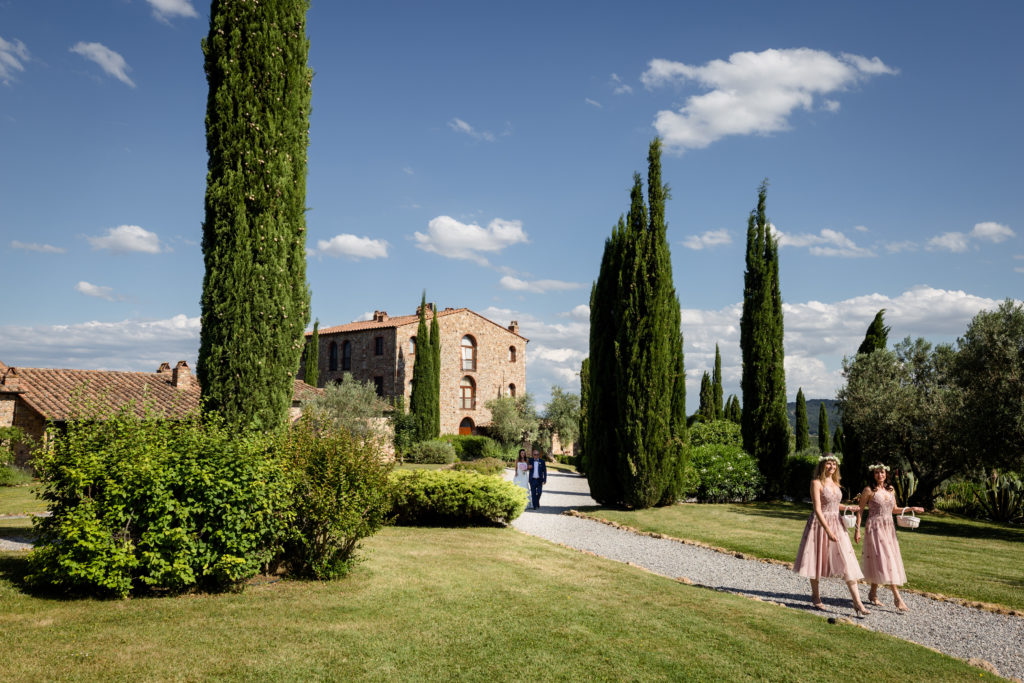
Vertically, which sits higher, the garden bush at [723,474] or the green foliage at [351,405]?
the green foliage at [351,405]

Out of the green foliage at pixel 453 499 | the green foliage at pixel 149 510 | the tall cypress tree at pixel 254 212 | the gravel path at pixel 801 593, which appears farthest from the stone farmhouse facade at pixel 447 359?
the green foliage at pixel 149 510

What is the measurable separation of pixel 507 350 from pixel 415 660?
4796cm

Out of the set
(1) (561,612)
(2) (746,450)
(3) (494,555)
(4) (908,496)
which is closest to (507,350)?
(2) (746,450)

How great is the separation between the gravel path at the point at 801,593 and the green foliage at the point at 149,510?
6.18m

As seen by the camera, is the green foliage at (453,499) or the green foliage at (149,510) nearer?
the green foliage at (149,510)

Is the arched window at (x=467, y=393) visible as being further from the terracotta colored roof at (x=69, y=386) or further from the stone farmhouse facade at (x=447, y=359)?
the terracotta colored roof at (x=69, y=386)

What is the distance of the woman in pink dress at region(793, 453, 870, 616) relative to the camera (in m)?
7.76

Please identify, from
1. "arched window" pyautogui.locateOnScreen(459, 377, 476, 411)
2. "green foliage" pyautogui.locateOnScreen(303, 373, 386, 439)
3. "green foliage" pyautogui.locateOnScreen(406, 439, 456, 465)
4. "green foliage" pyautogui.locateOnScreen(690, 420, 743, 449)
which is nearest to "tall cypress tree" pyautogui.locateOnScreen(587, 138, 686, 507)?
"green foliage" pyautogui.locateOnScreen(690, 420, 743, 449)

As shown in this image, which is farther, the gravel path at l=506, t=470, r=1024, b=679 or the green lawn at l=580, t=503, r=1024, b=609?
the green lawn at l=580, t=503, r=1024, b=609

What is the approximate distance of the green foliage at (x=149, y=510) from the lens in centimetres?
663

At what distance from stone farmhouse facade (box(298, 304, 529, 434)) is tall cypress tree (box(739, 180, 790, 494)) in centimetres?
2796

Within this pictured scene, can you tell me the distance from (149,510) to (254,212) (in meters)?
5.35

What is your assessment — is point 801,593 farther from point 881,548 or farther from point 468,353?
point 468,353

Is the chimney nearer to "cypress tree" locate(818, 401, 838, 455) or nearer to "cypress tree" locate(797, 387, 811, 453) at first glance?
"cypress tree" locate(797, 387, 811, 453)
